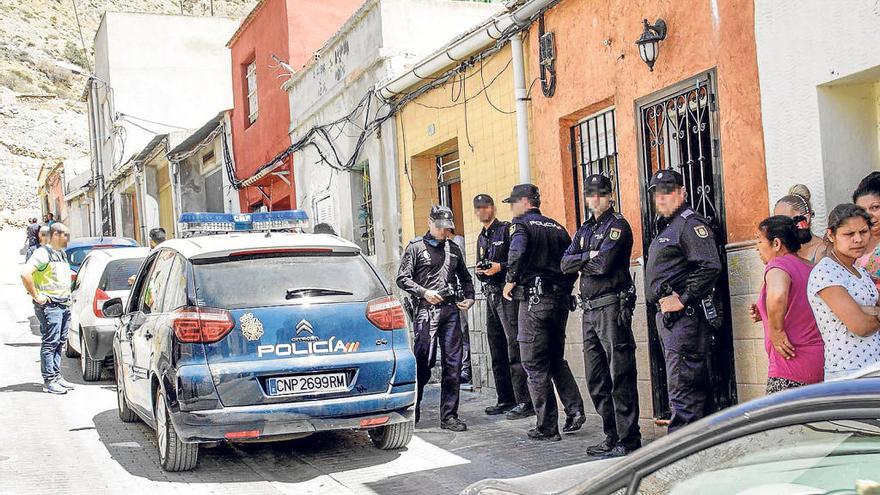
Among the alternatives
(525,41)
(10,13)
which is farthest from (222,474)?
(10,13)

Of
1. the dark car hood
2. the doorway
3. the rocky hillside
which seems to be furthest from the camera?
the rocky hillside

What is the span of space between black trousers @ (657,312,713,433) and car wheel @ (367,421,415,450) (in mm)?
2034

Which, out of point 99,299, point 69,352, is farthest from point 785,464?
point 69,352

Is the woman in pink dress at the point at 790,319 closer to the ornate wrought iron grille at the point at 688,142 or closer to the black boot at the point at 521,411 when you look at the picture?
the ornate wrought iron grille at the point at 688,142

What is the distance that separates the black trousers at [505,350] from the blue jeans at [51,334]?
17.2 feet

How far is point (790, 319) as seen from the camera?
5.17 metres

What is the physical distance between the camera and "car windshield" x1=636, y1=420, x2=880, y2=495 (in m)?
2.16

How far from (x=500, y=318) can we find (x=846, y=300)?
3.93 m

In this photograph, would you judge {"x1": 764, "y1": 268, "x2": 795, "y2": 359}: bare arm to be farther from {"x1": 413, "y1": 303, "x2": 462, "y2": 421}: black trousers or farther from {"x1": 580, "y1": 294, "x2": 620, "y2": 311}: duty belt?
{"x1": 413, "y1": 303, "x2": 462, "y2": 421}: black trousers

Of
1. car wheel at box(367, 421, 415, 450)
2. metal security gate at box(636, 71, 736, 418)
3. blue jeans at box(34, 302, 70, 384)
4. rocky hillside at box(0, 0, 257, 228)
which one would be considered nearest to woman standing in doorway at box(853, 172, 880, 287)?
metal security gate at box(636, 71, 736, 418)

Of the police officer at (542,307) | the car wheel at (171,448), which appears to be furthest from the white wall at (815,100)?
the car wheel at (171,448)

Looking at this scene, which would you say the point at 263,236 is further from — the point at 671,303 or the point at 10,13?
the point at 10,13

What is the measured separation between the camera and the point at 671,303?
6086mm

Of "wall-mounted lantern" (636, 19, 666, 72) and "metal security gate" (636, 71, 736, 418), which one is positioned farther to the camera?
"wall-mounted lantern" (636, 19, 666, 72)
